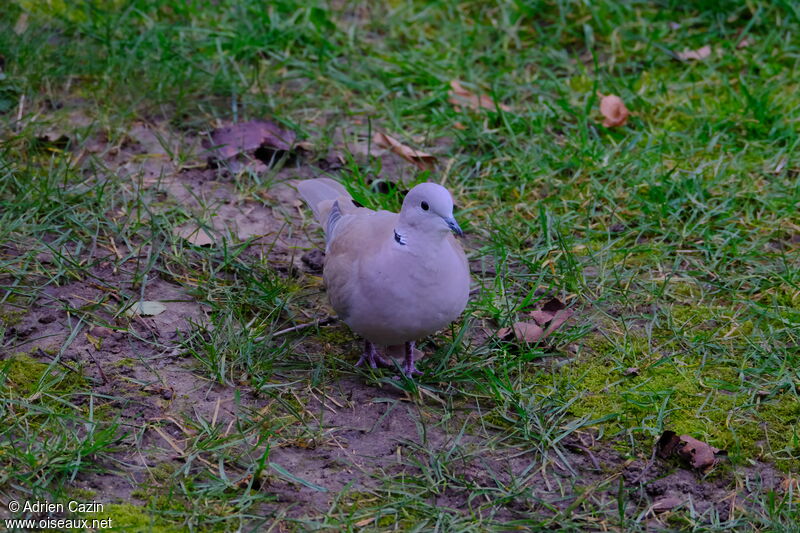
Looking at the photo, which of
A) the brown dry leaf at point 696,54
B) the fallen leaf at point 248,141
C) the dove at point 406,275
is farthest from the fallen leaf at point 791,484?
the brown dry leaf at point 696,54

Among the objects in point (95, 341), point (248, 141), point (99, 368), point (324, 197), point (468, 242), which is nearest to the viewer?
point (99, 368)

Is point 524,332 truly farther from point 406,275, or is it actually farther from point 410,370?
point 406,275

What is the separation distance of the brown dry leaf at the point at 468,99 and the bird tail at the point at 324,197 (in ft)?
4.35

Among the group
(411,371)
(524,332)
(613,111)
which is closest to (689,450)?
(524,332)

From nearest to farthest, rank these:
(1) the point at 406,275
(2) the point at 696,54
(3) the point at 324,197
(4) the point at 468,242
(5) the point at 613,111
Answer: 1. (1) the point at 406,275
2. (3) the point at 324,197
3. (4) the point at 468,242
4. (5) the point at 613,111
5. (2) the point at 696,54

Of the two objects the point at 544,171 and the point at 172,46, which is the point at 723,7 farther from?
the point at 172,46

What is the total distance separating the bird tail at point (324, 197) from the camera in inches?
156

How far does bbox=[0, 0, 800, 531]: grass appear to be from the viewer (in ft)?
9.79

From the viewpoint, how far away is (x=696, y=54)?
18.5ft

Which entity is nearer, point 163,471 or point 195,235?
point 163,471

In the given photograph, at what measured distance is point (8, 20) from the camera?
206 inches

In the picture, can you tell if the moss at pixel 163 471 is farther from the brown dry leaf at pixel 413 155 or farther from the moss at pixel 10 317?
the brown dry leaf at pixel 413 155

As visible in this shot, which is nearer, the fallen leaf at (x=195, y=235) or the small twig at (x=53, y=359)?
the small twig at (x=53, y=359)

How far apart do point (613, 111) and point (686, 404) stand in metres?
2.21
